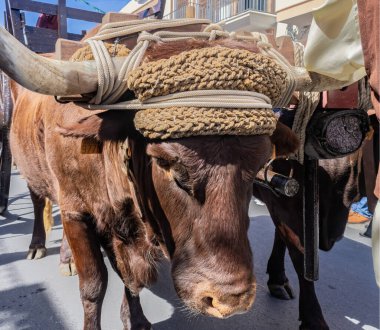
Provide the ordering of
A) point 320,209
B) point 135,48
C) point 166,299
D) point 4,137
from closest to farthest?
1. point 135,48
2. point 320,209
3. point 166,299
4. point 4,137

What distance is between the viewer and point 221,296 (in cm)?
142

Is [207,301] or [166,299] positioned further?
[166,299]

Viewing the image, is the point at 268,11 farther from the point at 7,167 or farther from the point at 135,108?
the point at 135,108

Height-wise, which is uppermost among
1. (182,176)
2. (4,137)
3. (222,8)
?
(222,8)

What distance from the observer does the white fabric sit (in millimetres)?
1463

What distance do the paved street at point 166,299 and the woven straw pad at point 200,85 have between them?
175cm

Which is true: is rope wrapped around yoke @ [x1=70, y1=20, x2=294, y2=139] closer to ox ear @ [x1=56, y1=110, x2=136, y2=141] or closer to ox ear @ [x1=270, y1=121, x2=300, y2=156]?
ox ear @ [x1=56, y1=110, x2=136, y2=141]

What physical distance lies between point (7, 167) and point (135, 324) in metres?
3.10

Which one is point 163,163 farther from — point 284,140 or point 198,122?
point 284,140

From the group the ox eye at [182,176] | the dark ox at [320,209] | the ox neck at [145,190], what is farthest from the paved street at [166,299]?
the ox eye at [182,176]

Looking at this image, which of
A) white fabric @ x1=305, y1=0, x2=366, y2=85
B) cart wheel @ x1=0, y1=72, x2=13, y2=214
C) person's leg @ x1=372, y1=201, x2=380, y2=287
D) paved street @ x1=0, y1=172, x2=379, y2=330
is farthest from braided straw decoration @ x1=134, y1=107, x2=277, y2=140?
cart wheel @ x1=0, y1=72, x2=13, y2=214

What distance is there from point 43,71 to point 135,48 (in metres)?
0.46

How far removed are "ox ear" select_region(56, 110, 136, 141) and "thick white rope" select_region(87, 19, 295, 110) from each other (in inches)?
4.0

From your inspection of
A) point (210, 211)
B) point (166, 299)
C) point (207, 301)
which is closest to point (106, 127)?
point (210, 211)
